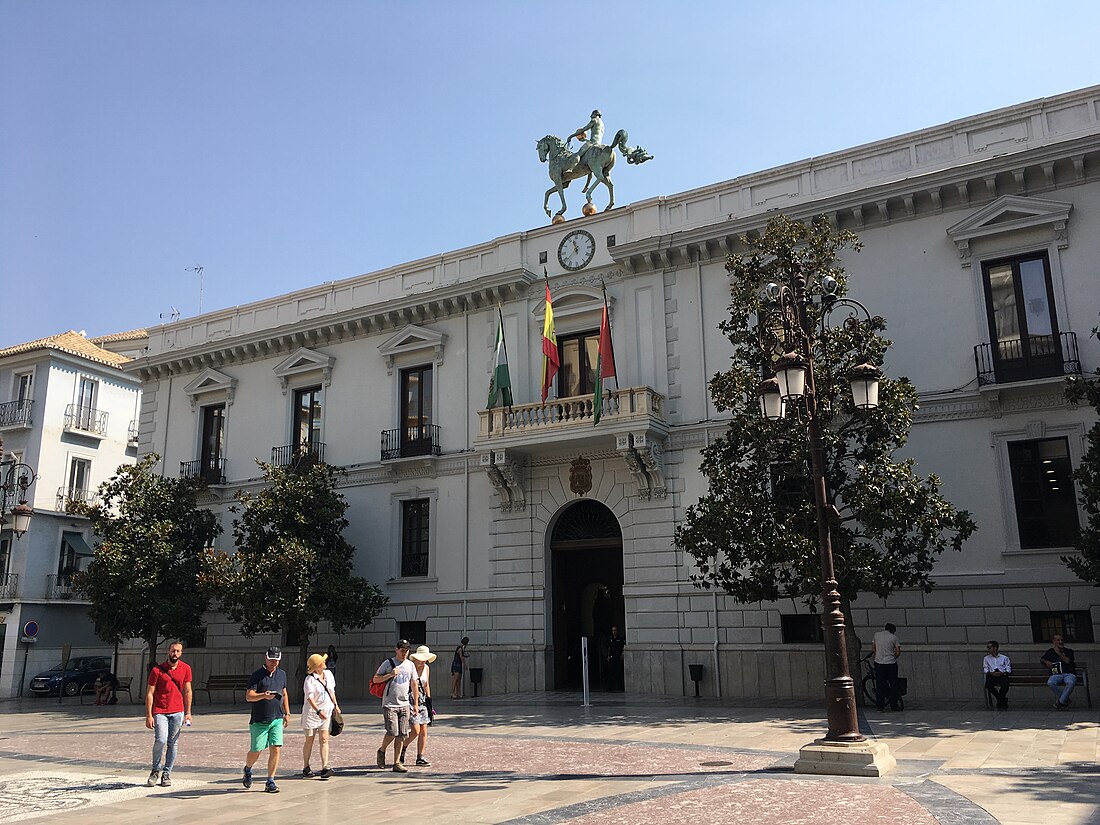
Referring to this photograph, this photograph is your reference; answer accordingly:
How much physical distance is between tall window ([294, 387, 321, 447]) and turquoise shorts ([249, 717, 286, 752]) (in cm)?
1873

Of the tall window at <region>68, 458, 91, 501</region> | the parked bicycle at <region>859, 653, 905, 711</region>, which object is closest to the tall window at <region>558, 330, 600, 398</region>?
the parked bicycle at <region>859, 653, 905, 711</region>

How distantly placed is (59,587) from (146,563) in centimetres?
1324

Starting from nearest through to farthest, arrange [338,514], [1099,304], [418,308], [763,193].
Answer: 1. [1099,304]
2. [763,193]
3. [338,514]
4. [418,308]

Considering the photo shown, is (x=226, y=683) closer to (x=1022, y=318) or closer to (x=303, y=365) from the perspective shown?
(x=303, y=365)

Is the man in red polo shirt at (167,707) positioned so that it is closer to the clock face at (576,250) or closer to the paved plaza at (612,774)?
the paved plaza at (612,774)

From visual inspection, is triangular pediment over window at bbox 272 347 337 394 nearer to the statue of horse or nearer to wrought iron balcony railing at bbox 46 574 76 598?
the statue of horse

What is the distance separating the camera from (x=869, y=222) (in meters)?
21.6

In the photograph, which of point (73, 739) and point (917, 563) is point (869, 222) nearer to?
point (917, 563)

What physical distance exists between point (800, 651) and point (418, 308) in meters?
14.6

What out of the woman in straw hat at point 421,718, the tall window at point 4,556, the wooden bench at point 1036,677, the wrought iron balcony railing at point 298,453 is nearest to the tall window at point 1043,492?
the wooden bench at point 1036,677

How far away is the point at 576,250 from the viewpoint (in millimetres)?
25406

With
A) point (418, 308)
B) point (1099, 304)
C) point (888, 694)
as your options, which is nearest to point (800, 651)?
point (888, 694)

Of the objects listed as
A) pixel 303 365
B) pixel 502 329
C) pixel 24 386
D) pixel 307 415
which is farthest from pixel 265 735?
pixel 24 386

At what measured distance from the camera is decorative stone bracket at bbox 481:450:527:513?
23859 mm
